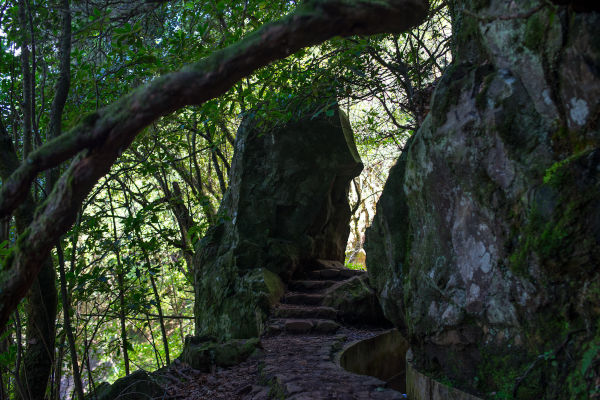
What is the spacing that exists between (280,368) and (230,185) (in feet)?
19.8

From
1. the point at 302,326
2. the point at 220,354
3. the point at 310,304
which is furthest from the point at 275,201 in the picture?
the point at 220,354

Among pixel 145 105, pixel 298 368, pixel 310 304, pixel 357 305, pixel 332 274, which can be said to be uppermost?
pixel 145 105

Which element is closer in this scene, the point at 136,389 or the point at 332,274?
the point at 136,389

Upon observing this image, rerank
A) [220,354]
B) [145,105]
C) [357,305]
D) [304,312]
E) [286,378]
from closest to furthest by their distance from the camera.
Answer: [145,105]
[286,378]
[220,354]
[304,312]
[357,305]

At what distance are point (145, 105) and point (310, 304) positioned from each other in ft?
22.5

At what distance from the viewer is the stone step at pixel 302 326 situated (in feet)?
24.4

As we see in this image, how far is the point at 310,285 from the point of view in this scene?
A: 9461 millimetres

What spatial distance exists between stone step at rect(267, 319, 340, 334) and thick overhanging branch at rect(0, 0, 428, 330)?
5241 millimetres

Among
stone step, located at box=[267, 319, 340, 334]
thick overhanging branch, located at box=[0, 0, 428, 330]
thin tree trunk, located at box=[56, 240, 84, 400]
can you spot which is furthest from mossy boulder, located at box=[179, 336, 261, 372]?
thick overhanging branch, located at box=[0, 0, 428, 330]

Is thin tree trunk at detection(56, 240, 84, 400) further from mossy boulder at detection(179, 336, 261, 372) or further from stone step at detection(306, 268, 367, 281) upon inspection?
stone step at detection(306, 268, 367, 281)

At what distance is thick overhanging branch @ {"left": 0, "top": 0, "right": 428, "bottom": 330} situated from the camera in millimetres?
2377

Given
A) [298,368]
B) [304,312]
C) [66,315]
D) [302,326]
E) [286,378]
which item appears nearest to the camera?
[66,315]

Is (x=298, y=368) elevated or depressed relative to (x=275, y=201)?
depressed

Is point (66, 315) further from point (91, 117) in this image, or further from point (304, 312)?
point (304, 312)
